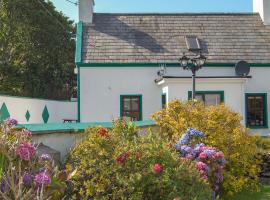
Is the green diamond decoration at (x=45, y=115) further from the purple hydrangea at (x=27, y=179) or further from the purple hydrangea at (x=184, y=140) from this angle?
the purple hydrangea at (x=27, y=179)

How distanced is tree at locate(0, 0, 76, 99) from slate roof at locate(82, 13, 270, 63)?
47.2ft

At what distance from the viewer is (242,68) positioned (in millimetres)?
21312

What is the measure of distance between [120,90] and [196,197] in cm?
1650

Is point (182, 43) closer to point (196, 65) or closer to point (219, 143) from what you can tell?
point (196, 65)

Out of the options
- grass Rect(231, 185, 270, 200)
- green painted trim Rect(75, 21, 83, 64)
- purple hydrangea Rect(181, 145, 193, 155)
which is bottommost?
grass Rect(231, 185, 270, 200)

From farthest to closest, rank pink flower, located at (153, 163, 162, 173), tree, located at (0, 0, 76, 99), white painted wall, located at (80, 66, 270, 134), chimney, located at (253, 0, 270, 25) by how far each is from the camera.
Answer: tree, located at (0, 0, 76, 99)
chimney, located at (253, 0, 270, 25)
white painted wall, located at (80, 66, 270, 134)
pink flower, located at (153, 163, 162, 173)

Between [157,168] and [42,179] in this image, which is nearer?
[42,179]

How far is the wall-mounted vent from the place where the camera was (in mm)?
22248

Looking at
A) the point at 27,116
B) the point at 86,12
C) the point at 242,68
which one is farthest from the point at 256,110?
the point at 27,116

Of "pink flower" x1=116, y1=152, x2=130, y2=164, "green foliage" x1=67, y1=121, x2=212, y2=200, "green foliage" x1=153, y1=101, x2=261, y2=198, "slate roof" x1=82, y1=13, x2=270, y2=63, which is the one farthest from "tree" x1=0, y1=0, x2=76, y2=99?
"pink flower" x1=116, y1=152, x2=130, y2=164

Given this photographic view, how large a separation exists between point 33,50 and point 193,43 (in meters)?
18.4

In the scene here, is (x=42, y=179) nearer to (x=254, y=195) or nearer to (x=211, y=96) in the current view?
(x=254, y=195)

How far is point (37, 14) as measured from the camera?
3719 cm

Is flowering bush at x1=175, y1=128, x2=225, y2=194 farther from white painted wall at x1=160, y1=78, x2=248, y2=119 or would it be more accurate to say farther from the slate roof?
the slate roof
